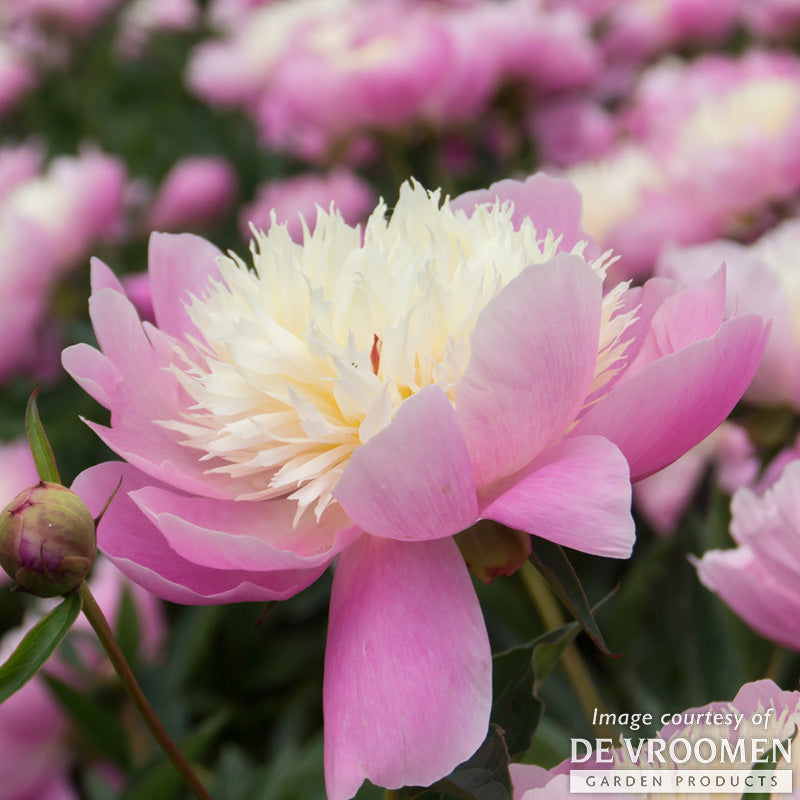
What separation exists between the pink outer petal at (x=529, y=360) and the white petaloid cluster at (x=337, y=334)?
0.03 meters

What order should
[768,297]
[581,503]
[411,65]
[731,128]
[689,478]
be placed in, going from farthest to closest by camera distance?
[411,65] → [731,128] → [689,478] → [768,297] → [581,503]

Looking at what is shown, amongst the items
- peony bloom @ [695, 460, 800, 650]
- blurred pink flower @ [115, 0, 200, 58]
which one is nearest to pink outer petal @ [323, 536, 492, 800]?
peony bloom @ [695, 460, 800, 650]

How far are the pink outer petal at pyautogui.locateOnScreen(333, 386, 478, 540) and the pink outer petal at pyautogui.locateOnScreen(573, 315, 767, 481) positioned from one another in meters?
0.05

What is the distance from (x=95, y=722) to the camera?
2.49 feet

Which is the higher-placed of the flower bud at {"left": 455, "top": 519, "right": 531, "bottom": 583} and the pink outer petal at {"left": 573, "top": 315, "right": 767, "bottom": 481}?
the pink outer petal at {"left": 573, "top": 315, "right": 767, "bottom": 481}

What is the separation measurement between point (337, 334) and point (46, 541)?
4.9 inches

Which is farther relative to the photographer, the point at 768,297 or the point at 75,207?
the point at 75,207

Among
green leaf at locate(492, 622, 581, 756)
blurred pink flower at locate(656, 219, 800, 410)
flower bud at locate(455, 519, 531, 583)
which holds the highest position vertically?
flower bud at locate(455, 519, 531, 583)

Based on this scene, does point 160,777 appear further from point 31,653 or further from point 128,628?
point 31,653

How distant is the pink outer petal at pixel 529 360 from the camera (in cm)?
31

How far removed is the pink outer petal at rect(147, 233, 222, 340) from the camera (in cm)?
44

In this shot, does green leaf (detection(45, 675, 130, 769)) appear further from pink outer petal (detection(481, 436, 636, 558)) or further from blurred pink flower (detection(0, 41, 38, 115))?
blurred pink flower (detection(0, 41, 38, 115))

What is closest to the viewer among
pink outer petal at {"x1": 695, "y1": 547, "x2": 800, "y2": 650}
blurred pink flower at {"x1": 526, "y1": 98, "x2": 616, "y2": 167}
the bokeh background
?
pink outer petal at {"x1": 695, "y1": 547, "x2": 800, "y2": 650}

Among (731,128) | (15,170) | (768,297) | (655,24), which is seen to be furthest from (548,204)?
(655,24)
